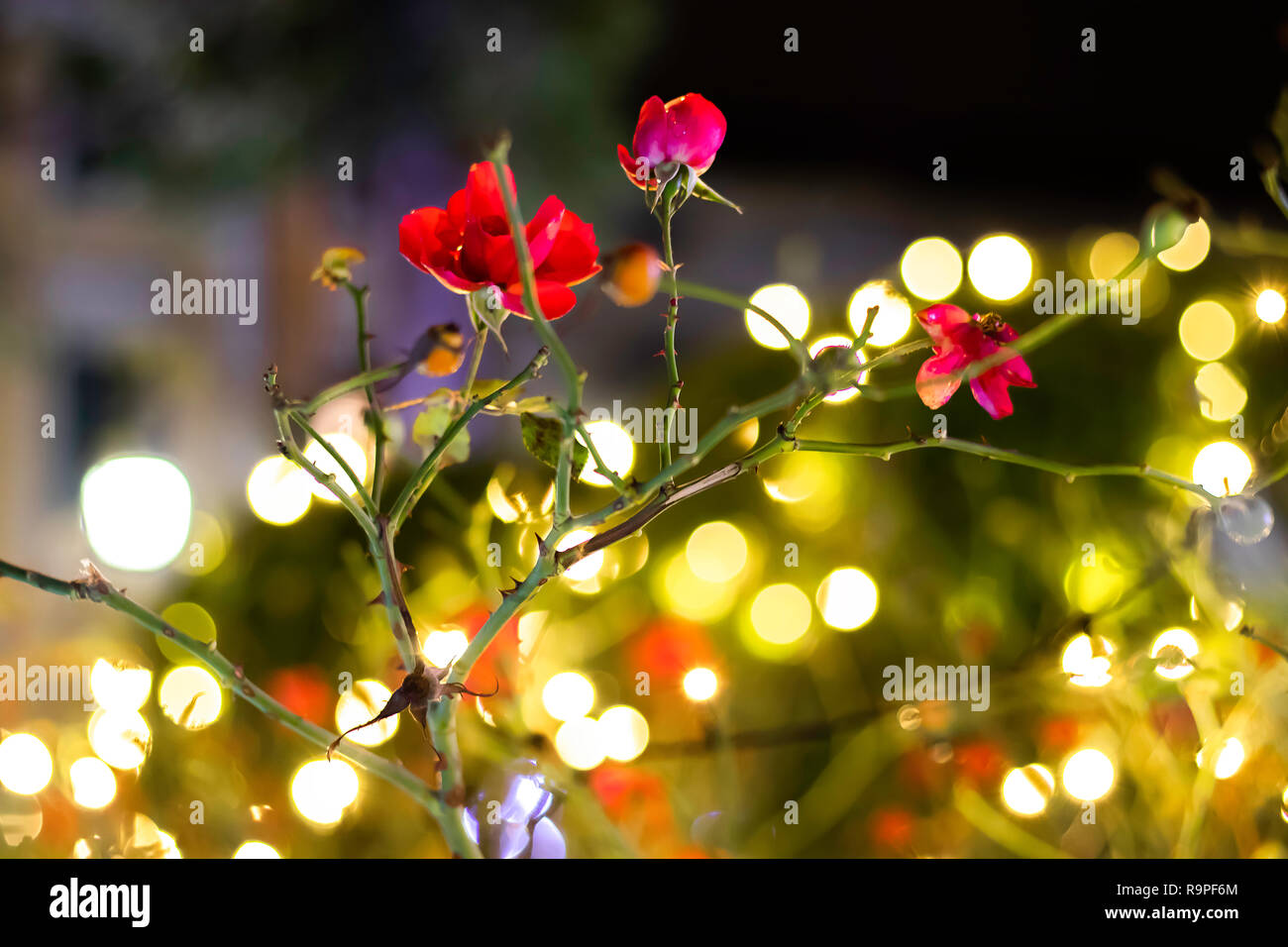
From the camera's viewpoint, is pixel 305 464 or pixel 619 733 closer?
pixel 305 464

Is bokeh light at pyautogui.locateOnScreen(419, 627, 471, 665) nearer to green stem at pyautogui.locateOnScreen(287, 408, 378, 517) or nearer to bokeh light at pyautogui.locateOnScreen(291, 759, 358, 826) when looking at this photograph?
bokeh light at pyautogui.locateOnScreen(291, 759, 358, 826)

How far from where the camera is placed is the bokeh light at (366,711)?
36 cm

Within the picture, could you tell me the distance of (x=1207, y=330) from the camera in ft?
1.71

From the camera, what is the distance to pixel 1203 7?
81 centimetres

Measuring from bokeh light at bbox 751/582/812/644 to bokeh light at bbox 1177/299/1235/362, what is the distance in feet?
0.92

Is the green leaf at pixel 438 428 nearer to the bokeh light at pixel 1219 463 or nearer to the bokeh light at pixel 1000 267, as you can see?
the bokeh light at pixel 1219 463

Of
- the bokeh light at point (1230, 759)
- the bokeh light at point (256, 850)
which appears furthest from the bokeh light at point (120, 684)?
the bokeh light at point (1230, 759)

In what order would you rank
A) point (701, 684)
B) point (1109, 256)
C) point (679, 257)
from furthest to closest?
point (679, 257) < point (1109, 256) < point (701, 684)

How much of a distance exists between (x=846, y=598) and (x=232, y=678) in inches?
14.4

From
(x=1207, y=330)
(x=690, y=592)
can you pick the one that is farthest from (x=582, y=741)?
(x=1207, y=330)

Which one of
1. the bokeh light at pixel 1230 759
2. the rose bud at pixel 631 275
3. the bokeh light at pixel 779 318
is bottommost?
the bokeh light at pixel 1230 759

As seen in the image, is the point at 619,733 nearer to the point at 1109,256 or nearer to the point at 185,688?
the point at 185,688

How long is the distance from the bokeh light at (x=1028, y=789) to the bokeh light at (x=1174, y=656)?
0.08m
